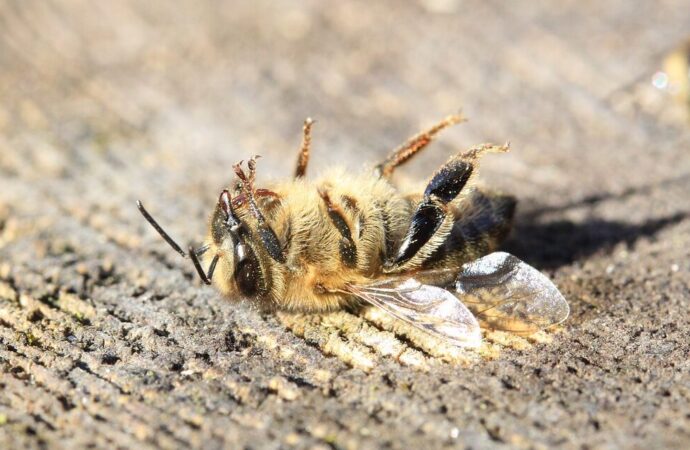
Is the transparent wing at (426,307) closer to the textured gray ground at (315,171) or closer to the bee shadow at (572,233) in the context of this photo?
the textured gray ground at (315,171)

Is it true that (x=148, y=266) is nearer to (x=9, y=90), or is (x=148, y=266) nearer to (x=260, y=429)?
(x=260, y=429)

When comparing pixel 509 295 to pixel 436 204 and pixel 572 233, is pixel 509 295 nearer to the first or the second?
pixel 436 204

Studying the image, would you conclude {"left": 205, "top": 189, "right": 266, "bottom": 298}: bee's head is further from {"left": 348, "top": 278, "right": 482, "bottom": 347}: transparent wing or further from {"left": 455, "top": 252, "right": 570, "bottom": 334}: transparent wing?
{"left": 455, "top": 252, "right": 570, "bottom": 334}: transparent wing

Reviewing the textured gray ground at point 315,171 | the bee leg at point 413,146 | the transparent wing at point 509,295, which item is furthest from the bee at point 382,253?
the bee leg at point 413,146

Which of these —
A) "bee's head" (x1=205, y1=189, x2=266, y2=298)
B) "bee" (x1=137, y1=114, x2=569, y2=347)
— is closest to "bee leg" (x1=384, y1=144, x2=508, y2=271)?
"bee" (x1=137, y1=114, x2=569, y2=347)

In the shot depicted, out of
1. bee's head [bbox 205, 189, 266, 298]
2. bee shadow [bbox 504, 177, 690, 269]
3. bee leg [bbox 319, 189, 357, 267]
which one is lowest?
bee's head [bbox 205, 189, 266, 298]

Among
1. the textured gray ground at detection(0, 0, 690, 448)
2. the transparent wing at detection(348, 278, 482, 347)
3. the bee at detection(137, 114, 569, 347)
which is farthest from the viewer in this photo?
the bee at detection(137, 114, 569, 347)
